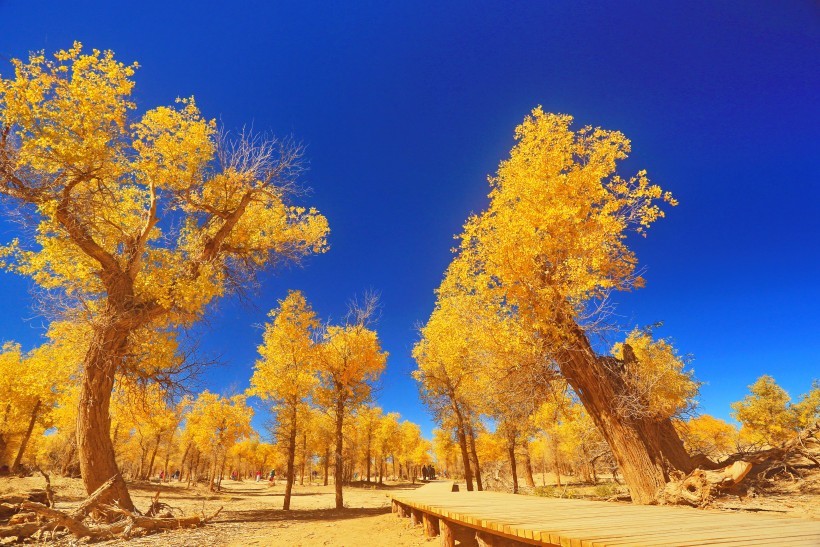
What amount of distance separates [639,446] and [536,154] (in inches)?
299

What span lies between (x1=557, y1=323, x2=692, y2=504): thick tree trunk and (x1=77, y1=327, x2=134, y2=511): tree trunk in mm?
10901

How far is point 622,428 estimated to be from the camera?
809 cm

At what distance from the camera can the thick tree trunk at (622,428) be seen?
7742mm

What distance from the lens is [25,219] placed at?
26.4ft

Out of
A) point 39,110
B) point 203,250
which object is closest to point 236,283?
point 203,250

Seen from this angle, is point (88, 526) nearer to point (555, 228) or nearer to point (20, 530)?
point (20, 530)

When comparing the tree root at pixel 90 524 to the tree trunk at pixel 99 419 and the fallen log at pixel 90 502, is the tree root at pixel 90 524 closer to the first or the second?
the fallen log at pixel 90 502

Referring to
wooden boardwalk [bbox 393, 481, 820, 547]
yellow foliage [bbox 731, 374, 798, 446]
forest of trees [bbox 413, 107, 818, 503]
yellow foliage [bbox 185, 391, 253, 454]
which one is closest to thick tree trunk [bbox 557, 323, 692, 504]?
forest of trees [bbox 413, 107, 818, 503]

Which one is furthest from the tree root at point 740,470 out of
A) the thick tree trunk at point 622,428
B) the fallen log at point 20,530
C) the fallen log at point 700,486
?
the fallen log at point 20,530

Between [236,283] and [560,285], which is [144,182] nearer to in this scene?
[236,283]

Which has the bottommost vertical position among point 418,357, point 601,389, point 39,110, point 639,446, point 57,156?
point 639,446

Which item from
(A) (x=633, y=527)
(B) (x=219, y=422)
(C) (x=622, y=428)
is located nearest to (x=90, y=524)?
(A) (x=633, y=527)

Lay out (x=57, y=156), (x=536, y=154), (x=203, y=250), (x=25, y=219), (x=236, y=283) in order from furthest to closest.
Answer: (x=236, y=283), (x=203, y=250), (x=536, y=154), (x=25, y=219), (x=57, y=156)

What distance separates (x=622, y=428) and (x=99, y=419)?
12.2 m
